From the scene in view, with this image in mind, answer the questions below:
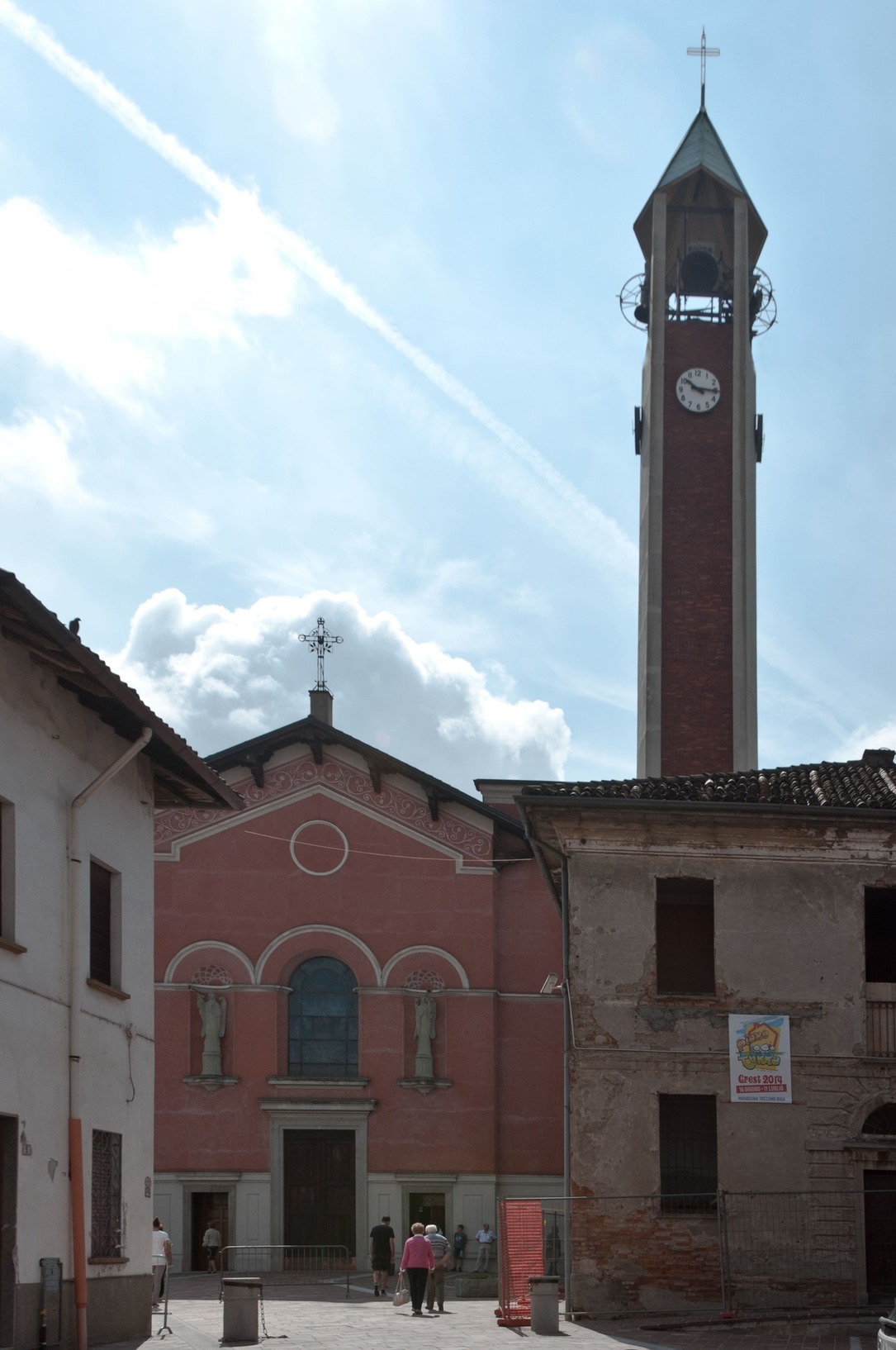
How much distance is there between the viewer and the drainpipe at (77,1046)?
15.4 meters

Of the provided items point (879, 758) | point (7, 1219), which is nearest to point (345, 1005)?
point (879, 758)

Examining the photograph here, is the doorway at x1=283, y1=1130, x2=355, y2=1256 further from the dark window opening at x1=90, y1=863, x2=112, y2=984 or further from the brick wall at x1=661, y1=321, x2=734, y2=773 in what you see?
the dark window opening at x1=90, y1=863, x2=112, y2=984

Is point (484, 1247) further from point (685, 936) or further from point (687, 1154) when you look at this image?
point (685, 936)

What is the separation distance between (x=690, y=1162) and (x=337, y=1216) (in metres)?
14.2

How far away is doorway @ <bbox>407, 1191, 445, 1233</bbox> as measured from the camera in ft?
114

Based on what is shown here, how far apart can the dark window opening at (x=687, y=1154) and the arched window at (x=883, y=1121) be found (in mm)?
2053

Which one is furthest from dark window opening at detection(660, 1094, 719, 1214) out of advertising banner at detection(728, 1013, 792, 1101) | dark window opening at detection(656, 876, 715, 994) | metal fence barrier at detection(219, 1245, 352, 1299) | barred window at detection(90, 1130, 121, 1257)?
metal fence barrier at detection(219, 1245, 352, 1299)

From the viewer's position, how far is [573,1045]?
2242 cm

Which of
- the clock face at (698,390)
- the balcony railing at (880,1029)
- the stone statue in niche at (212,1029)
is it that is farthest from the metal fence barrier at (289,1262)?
the clock face at (698,390)

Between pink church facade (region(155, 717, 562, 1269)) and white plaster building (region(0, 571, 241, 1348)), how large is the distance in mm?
16905

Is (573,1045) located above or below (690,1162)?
above

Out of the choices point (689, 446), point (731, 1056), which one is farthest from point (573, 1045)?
point (689, 446)

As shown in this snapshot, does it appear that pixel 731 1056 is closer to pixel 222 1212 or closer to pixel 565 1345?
pixel 565 1345

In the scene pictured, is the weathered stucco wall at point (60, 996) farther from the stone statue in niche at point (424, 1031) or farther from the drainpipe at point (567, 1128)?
the stone statue in niche at point (424, 1031)
